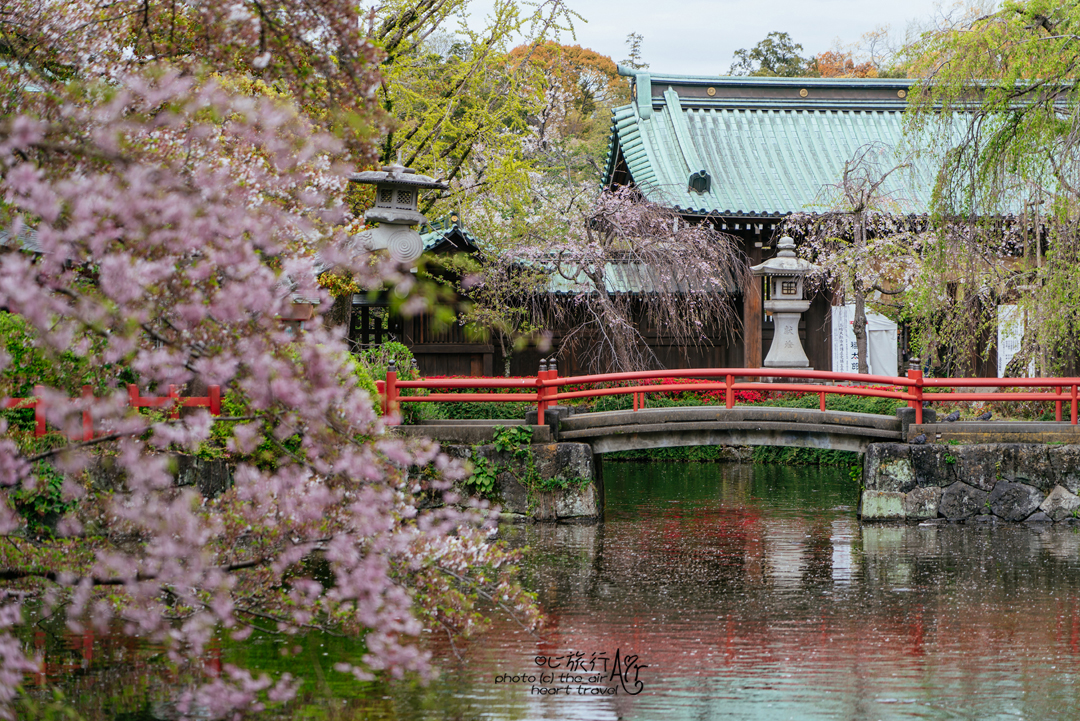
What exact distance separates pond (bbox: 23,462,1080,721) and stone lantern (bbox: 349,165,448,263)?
3.65 metres

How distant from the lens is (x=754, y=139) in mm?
22266

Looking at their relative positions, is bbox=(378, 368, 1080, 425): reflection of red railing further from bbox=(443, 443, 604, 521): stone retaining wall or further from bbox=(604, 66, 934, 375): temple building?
bbox=(604, 66, 934, 375): temple building

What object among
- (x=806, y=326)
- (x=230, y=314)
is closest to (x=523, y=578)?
(x=230, y=314)

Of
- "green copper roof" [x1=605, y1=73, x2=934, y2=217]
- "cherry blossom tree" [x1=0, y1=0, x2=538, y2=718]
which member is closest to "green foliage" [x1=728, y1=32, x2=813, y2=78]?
"green copper roof" [x1=605, y1=73, x2=934, y2=217]

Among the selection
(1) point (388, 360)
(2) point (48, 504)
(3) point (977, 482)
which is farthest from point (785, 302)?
(2) point (48, 504)

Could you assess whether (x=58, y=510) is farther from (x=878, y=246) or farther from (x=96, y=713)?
(x=878, y=246)

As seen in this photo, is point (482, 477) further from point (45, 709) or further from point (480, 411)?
point (45, 709)

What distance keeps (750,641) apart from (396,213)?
6.95m

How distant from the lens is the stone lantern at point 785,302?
15.6 meters

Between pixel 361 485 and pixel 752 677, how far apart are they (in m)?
3.38

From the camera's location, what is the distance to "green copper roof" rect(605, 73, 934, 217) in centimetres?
2006

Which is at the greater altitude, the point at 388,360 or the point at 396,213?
the point at 396,213

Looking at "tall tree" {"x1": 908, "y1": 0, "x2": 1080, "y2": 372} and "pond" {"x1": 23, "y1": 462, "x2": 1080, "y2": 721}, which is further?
"tall tree" {"x1": 908, "y1": 0, "x2": 1080, "y2": 372}

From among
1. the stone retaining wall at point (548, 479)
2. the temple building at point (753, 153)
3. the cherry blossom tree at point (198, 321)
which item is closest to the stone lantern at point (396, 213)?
the stone retaining wall at point (548, 479)
